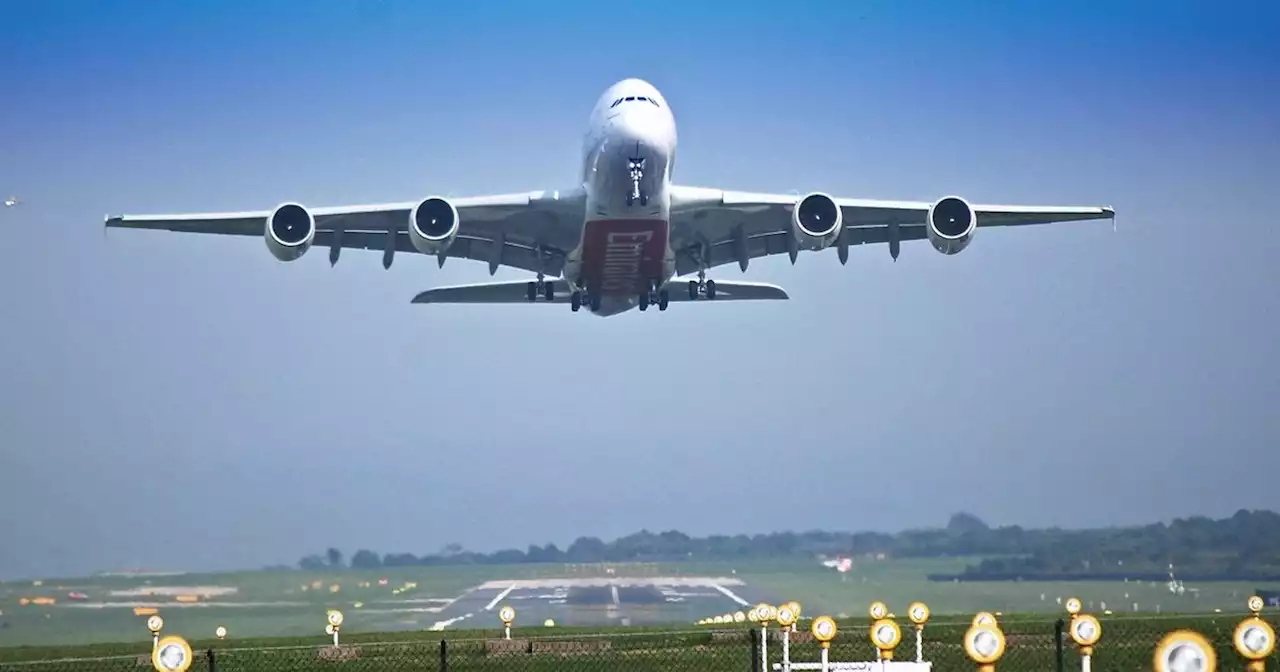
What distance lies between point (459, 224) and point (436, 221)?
1680 millimetres

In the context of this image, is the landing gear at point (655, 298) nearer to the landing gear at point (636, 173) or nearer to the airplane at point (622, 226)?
the airplane at point (622, 226)

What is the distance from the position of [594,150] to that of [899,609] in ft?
37.9

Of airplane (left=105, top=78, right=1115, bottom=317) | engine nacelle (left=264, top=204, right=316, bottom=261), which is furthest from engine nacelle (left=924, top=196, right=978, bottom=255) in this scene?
engine nacelle (left=264, top=204, right=316, bottom=261)

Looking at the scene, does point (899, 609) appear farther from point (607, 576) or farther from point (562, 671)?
point (562, 671)

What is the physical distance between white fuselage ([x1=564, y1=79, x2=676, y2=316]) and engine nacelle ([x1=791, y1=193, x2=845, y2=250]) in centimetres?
273

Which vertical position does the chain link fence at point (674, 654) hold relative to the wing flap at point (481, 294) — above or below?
below

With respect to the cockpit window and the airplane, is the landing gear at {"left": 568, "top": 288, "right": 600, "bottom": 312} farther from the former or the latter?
the cockpit window

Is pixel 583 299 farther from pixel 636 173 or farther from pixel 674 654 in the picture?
→ pixel 674 654

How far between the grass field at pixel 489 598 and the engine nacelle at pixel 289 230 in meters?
7.34

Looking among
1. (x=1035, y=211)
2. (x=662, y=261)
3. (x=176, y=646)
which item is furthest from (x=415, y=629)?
(x=176, y=646)

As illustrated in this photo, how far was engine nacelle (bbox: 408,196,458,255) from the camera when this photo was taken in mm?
32250

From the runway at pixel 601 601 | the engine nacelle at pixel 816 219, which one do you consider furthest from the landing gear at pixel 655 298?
the runway at pixel 601 601

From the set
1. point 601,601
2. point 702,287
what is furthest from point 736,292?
point 601,601

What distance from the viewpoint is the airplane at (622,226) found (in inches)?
1257
